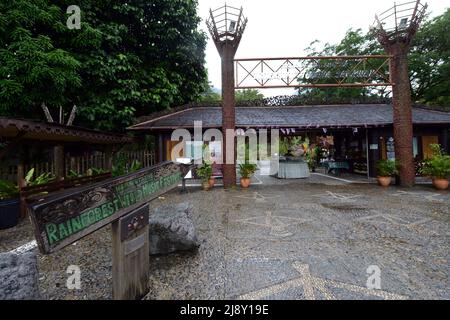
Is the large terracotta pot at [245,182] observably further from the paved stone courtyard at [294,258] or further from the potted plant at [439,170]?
the potted plant at [439,170]

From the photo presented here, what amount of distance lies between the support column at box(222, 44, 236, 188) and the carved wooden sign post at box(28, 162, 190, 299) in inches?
265

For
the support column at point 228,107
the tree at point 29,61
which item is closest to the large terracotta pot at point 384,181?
the support column at point 228,107

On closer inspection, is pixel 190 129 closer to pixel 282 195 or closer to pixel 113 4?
pixel 282 195

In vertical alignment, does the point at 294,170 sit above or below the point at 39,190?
above

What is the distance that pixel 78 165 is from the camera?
29.1ft

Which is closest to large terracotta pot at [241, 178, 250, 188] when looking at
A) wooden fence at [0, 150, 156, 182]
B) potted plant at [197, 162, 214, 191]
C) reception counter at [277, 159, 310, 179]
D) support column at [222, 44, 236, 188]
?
support column at [222, 44, 236, 188]

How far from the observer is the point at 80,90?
442 inches

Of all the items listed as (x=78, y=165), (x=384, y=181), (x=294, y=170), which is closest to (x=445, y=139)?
(x=384, y=181)

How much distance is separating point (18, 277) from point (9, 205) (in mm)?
4614

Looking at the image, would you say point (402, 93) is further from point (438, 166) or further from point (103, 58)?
point (103, 58)

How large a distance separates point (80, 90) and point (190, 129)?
5.75m

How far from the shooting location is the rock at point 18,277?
1966 mm

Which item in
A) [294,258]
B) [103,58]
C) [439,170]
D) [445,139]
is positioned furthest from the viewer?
[445,139]
